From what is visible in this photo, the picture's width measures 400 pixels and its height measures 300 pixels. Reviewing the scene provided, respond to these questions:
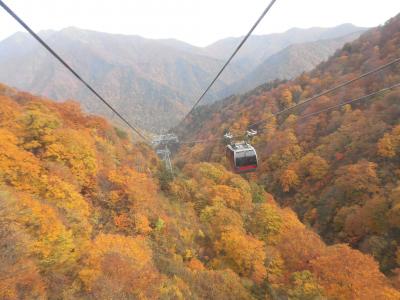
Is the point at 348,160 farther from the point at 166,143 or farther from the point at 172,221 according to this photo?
the point at 172,221

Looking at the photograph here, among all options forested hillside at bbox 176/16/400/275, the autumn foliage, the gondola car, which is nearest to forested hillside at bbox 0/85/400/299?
the autumn foliage

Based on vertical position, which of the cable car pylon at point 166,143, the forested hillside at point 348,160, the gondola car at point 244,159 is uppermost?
the gondola car at point 244,159

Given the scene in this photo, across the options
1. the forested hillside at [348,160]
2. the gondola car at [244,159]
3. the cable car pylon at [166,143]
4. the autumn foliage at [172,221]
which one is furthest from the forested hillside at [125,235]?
the forested hillside at [348,160]

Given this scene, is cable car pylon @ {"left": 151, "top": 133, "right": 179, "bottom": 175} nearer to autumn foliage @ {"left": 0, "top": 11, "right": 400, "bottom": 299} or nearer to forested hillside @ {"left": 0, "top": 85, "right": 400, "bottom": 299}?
autumn foliage @ {"left": 0, "top": 11, "right": 400, "bottom": 299}

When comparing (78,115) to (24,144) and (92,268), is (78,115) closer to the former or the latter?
(24,144)

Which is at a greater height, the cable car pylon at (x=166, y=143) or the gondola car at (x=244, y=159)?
the gondola car at (x=244, y=159)

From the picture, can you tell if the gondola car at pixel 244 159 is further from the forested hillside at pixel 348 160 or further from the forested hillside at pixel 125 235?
the forested hillside at pixel 348 160
